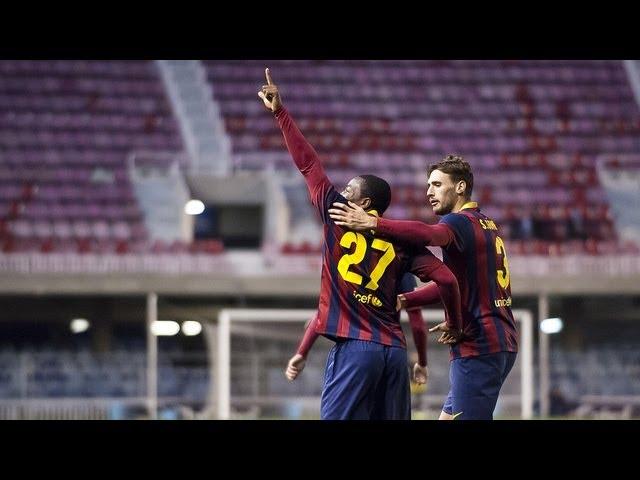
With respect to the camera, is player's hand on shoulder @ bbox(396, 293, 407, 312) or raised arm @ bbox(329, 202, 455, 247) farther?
player's hand on shoulder @ bbox(396, 293, 407, 312)

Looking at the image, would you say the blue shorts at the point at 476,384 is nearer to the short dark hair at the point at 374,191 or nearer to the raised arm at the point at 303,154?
the short dark hair at the point at 374,191

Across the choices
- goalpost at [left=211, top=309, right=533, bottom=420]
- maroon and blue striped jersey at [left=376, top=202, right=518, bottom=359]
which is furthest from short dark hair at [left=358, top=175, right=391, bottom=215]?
goalpost at [left=211, top=309, right=533, bottom=420]

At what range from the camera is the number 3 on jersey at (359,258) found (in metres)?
4.22

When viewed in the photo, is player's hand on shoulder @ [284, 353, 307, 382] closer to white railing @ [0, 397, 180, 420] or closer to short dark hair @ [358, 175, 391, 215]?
short dark hair @ [358, 175, 391, 215]

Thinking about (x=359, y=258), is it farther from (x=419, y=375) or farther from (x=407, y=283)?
(x=419, y=375)

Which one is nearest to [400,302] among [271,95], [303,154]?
[303,154]

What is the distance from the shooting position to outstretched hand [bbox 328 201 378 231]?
13.4 ft

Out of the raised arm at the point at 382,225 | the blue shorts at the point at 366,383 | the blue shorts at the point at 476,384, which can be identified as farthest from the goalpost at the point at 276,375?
the raised arm at the point at 382,225

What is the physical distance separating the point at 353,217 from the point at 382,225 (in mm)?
110

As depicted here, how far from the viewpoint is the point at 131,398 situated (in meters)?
14.6

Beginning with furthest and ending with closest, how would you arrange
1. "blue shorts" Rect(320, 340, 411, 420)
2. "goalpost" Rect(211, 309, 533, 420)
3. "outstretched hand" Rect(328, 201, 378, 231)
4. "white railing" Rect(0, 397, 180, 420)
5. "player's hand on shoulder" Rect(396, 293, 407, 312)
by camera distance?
"white railing" Rect(0, 397, 180, 420), "goalpost" Rect(211, 309, 533, 420), "player's hand on shoulder" Rect(396, 293, 407, 312), "blue shorts" Rect(320, 340, 411, 420), "outstretched hand" Rect(328, 201, 378, 231)
